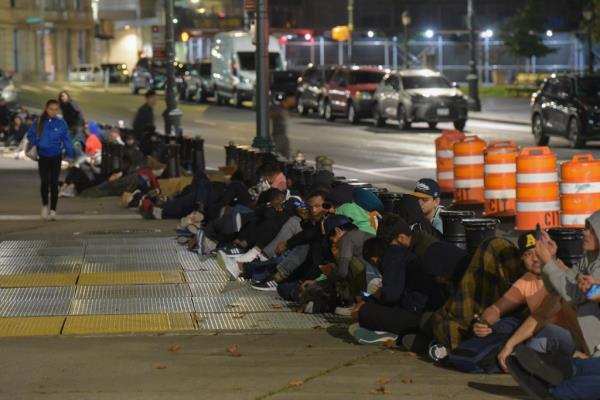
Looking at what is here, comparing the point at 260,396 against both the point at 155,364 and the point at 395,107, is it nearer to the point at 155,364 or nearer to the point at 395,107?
the point at 155,364

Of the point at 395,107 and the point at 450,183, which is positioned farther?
the point at 395,107

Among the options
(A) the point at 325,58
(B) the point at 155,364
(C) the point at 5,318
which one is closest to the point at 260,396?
(B) the point at 155,364

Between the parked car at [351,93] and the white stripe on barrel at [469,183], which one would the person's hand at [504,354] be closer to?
the white stripe on barrel at [469,183]

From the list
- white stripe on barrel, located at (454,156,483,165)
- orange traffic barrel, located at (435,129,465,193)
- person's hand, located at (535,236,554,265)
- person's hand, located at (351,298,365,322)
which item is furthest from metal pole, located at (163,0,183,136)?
person's hand, located at (535,236,554,265)

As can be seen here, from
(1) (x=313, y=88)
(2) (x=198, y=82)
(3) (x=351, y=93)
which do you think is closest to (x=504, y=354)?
(3) (x=351, y=93)

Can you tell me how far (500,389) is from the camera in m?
8.55

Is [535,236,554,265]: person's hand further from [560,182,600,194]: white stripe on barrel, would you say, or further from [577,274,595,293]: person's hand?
[560,182,600,194]: white stripe on barrel

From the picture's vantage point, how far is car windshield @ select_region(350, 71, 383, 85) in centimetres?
4516

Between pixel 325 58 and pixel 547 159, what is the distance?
189ft

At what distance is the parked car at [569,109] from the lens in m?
30.9

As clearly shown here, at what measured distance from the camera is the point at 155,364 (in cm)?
955

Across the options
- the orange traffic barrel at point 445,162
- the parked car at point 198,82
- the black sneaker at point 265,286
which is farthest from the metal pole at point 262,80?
the parked car at point 198,82

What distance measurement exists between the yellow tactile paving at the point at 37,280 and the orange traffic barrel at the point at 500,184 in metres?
6.70

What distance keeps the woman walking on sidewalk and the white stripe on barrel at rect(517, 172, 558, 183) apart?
229 inches
